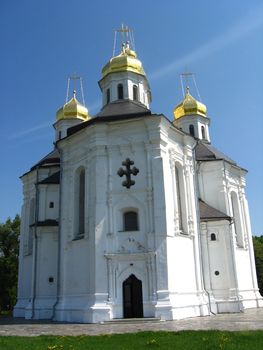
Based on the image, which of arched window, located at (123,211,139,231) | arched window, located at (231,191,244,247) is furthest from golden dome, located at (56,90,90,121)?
arched window, located at (123,211,139,231)

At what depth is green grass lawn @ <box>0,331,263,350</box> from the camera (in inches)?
362

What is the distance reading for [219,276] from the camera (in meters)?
22.3

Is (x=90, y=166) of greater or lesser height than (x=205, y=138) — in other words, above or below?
below

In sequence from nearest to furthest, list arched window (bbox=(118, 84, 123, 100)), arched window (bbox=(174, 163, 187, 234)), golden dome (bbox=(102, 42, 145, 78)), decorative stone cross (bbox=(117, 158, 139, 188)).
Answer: decorative stone cross (bbox=(117, 158, 139, 188)) < arched window (bbox=(174, 163, 187, 234)) < arched window (bbox=(118, 84, 123, 100)) < golden dome (bbox=(102, 42, 145, 78))

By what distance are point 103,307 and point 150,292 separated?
205cm

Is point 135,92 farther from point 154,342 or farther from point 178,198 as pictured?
point 154,342

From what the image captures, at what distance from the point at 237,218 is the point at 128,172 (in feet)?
34.8

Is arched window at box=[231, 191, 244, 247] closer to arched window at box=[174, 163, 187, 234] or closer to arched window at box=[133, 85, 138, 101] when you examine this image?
arched window at box=[174, 163, 187, 234]

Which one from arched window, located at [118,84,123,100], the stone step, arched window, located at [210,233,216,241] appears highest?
arched window, located at [118,84,123,100]

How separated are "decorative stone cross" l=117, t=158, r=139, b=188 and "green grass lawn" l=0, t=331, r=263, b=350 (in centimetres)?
822

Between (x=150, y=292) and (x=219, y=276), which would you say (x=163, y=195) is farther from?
(x=219, y=276)

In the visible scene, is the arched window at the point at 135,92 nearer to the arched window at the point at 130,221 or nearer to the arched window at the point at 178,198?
the arched window at the point at 178,198

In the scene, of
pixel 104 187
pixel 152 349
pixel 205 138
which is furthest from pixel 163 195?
pixel 205 138

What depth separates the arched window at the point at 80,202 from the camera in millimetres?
20047
